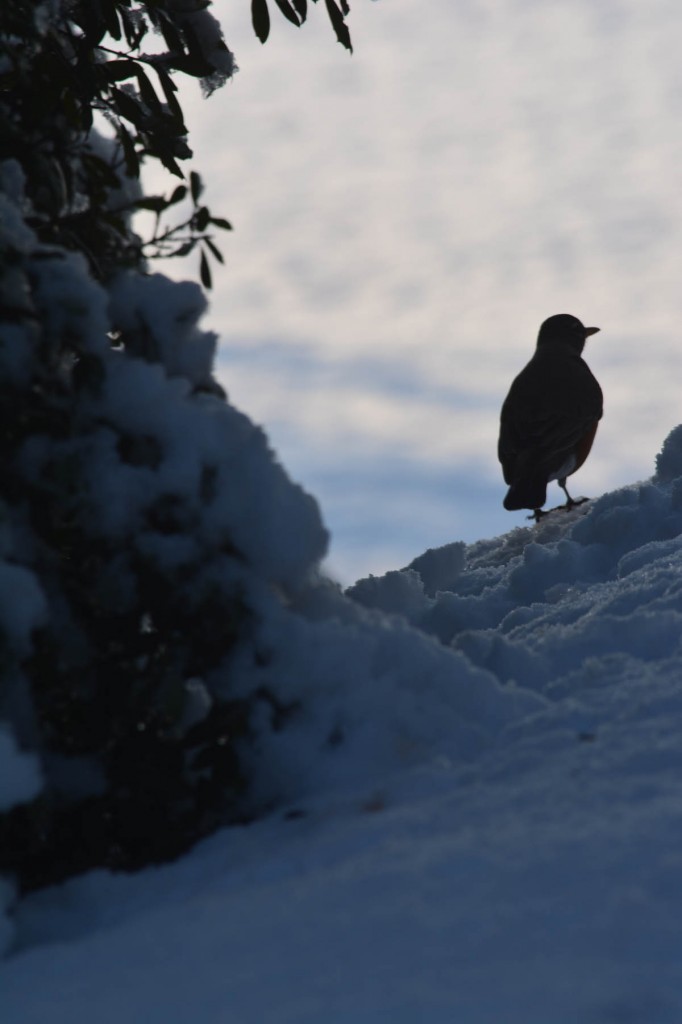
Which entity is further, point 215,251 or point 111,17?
point 111,17

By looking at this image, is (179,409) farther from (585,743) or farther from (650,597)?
(650,597)

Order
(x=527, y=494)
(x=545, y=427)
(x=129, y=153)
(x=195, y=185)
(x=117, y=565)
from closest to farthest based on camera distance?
(x=117, y=565) < (x=195, y=185) < (x=129, y=153) < (x=527, y=494) < (x=545, y=427)

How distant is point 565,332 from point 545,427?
2.01 meters

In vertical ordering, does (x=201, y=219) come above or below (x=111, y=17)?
below

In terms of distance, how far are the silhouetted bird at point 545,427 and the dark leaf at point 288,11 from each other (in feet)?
16.0

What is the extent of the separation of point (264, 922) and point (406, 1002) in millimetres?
314

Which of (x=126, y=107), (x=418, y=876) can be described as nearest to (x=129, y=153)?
(x=126, y=107)

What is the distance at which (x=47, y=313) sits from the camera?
91.4 inches

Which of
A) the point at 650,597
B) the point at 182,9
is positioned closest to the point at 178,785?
the point at 650,597

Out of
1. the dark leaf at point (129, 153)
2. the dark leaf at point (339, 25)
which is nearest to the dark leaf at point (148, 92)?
the dark leaf at point (129, 153)

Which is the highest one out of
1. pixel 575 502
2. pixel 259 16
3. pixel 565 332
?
pixel 565 332

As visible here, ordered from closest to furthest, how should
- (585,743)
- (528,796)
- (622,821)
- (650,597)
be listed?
(622,821) → (528,796) → (585,743) → (650,597)

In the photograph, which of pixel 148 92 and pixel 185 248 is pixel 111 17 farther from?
pixel 185 248

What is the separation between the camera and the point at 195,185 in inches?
121
